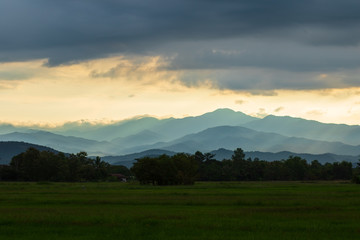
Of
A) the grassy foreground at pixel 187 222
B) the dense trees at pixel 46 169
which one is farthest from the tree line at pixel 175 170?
the grassy foreground at pixel 187 222

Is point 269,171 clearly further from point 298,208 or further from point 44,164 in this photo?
point 298,208

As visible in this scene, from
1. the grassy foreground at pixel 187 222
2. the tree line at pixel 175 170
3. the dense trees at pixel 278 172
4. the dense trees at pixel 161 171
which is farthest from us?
the dense trees at pixel 278 172

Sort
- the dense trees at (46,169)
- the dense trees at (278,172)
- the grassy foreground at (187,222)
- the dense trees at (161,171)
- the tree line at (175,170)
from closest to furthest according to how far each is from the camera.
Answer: the grassy foreground at (187,222) → the dense trees at (161,171) → the tree line at (175,170) → the dense trees at (46,169) → the dense trees at (278,172)

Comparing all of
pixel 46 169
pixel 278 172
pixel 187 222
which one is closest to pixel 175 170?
pixel 46 169

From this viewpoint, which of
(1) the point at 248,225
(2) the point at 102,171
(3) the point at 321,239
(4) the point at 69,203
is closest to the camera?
(3) the point at 321,239

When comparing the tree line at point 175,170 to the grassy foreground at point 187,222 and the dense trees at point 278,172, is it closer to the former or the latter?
the dense trees at point 278,172

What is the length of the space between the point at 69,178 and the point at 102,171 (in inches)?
388

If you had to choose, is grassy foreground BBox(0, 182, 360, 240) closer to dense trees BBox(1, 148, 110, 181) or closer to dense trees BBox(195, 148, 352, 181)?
dense trees BBox(1, 148, 110, 181)

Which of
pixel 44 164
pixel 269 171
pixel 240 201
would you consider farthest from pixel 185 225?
pixel 269 171

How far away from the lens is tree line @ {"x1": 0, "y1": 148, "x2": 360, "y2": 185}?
117 meters

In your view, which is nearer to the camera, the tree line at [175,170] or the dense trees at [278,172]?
the tree line at [175,170]

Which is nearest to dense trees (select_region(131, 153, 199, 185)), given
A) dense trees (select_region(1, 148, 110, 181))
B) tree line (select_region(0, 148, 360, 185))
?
tree line (select_region(0, 148, 360, 185))

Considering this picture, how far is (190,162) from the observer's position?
397 ft

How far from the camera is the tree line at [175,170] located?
117 metres
